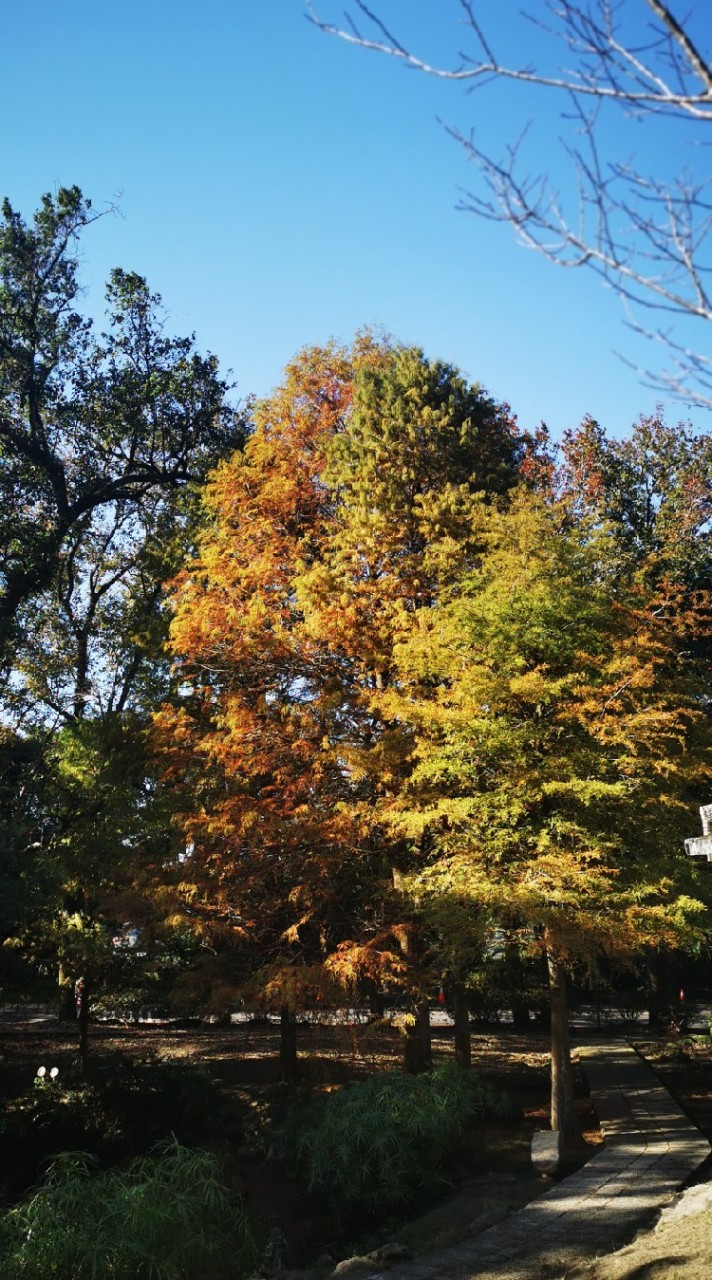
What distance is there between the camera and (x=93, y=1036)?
22.9m

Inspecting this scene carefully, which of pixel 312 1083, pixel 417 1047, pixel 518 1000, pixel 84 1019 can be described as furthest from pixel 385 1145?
pixel 518 1000

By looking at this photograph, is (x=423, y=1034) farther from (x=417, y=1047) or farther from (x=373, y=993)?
(x=373, y=993)

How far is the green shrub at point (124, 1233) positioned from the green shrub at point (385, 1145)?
9.17 ft

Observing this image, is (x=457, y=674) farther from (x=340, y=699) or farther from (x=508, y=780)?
(x=340, y=699)

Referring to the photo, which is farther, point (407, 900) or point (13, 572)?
point (13, 572)

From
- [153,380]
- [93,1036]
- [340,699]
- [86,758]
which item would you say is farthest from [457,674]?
[93,1036]

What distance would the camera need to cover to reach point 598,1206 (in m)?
9.04

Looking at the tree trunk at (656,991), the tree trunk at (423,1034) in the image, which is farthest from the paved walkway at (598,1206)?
the tree trunk at (656,991)

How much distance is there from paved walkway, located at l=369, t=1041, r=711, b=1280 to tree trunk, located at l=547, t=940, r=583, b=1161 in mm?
499

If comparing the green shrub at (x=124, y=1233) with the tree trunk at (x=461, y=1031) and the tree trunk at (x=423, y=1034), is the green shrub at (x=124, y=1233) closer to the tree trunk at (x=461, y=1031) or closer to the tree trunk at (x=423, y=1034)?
the tree trunk at (x=423, y=1034)

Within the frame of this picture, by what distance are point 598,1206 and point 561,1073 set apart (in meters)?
3.28

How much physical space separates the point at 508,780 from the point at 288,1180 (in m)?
6.25

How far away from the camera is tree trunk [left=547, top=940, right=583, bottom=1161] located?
39.8ft

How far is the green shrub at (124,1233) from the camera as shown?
650 centimetres
